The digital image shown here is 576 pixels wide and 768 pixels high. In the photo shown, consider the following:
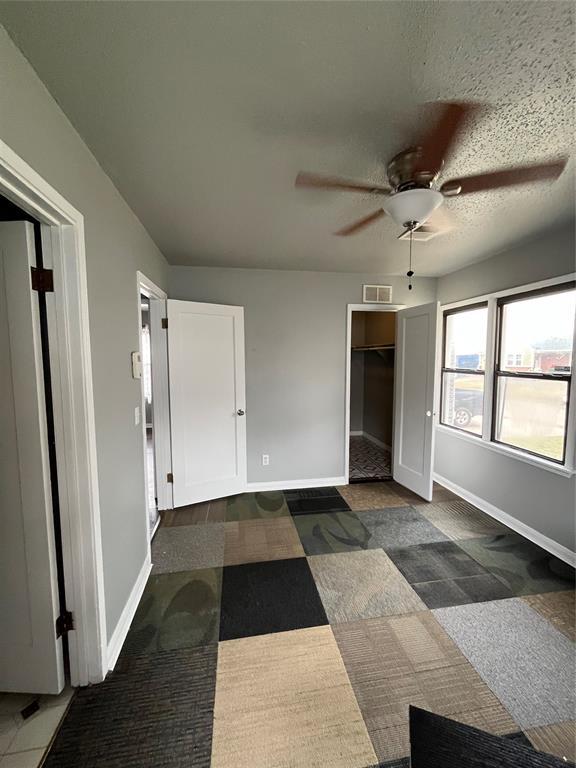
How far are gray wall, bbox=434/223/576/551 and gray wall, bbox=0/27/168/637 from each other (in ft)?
9.94

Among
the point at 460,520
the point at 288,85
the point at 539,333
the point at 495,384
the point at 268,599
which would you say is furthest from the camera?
the point at 495,384

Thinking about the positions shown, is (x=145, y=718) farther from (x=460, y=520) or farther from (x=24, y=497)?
(x=460, y=520)

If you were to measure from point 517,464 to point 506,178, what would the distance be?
2.23 meters

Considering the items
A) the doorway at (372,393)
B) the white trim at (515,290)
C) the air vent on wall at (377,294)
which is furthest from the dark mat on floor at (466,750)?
the air vent on wall at (377,294)

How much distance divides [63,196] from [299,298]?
7.82ft

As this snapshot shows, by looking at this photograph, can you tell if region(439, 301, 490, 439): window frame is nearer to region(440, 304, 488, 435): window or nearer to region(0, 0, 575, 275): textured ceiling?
region(440, 304, 488, 435): window

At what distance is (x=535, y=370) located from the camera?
251 cm

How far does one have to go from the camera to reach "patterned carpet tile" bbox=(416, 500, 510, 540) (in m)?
2.57

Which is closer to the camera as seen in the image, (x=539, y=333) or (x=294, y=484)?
(x=539, y=333)

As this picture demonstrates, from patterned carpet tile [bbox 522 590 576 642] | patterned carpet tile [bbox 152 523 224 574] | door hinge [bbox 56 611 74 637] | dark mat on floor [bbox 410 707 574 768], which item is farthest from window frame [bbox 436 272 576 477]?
door hinge [bbox 56 611 74 637]

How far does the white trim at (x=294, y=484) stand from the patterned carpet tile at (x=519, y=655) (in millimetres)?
1781

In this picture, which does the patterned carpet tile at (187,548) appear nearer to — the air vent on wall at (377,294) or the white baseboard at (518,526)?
the white baseboard at (518,526)

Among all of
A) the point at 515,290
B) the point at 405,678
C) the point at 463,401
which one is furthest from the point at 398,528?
the point at 515,290

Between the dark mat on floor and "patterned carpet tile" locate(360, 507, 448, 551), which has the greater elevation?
the dark mat on floor
